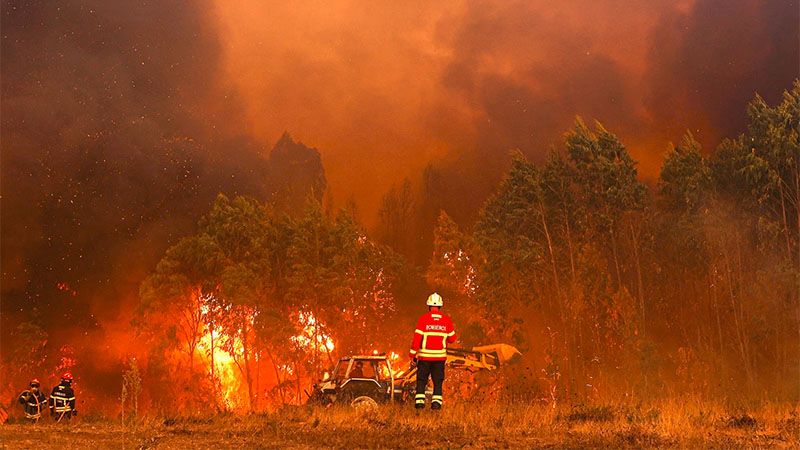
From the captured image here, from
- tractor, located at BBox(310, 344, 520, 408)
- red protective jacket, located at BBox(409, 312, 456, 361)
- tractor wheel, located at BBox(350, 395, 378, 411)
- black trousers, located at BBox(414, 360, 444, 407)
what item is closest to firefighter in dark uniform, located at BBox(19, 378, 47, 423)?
tractor, located at BBox(310, 344, 520, 408)

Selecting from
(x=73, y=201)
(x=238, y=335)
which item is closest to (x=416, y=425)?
(x=238, y=335)

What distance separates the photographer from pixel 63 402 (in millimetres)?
17984

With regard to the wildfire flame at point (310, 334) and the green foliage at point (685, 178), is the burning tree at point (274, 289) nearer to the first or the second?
the wildfire flame at point (310, 334)

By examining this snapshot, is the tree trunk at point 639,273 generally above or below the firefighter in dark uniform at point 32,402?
above

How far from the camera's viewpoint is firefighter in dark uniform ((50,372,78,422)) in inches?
702

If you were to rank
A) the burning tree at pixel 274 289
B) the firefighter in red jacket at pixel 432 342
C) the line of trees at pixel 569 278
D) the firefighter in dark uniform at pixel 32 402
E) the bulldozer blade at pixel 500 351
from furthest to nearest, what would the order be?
the burning tree at pixel 274 289 → the line of trees at pixel 569 278 → the bulldozer blade at pixel 500 351 → the firefighter in dark uniform at pixel 32 402 → the firefighter in red jacket at pixel 432 342

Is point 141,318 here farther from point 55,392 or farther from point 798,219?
point 798,219

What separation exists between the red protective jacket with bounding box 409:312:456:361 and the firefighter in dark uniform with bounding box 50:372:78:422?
30.7 feet

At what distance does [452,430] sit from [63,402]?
37.5ft

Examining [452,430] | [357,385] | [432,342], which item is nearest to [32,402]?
[357,385]

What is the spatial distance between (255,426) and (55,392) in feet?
28.1

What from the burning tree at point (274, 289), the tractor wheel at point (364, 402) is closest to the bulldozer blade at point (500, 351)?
the tractor wheel at point (364, 402)

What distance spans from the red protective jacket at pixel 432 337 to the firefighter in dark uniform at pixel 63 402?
936 centimetres

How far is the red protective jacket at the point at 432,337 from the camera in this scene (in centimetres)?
1412
